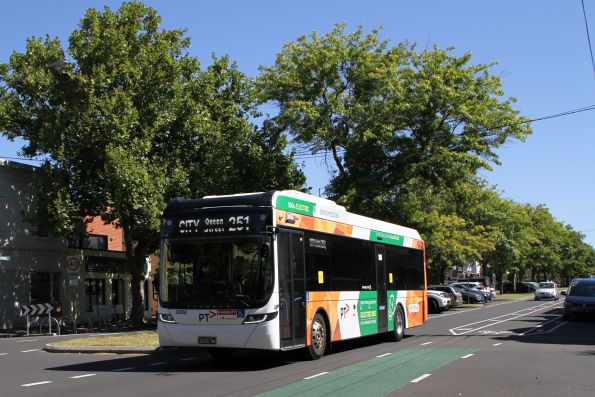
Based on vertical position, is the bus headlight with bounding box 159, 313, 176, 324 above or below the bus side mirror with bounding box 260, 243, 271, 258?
below

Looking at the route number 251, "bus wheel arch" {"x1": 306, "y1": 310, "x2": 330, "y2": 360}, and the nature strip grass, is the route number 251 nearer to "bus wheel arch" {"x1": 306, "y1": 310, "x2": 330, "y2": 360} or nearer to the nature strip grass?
"bus wheel arch" {"x1": 306, "y1": 310, "x2": 330, "y2": 360}

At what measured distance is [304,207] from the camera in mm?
13469

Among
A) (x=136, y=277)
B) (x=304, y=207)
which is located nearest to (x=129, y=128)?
(x=136, y=277)

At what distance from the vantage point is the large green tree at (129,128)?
2570cm

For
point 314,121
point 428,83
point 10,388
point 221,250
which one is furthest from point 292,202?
point 428,83

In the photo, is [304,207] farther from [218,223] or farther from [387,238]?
[387,238]

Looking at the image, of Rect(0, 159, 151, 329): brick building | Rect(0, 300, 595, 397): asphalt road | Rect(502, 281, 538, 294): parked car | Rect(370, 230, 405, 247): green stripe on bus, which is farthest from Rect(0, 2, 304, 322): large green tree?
Rect(502, 281, 538, 294): parked car

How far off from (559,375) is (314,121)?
1990 centimetres

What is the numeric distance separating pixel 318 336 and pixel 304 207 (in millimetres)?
2805

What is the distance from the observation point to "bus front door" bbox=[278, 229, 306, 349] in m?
12.0

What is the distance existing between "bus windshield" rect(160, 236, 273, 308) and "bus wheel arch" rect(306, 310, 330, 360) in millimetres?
2048

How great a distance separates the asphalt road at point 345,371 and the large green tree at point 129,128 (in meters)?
9.41

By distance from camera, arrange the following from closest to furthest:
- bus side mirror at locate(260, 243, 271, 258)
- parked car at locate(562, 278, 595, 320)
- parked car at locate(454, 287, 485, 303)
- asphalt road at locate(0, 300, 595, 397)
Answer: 1. asphalt road at locate(0, 300, 595, 397)
2. bus side mirror at locate(260, 243, 271, 258)
3. parked car at locate(562, 278, 595, 320)
4. parked car at locate(454, 287, 485, 303)

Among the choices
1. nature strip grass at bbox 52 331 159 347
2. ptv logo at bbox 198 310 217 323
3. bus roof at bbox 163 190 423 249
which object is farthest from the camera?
nature strip grass at bbox 52 331 159 347
